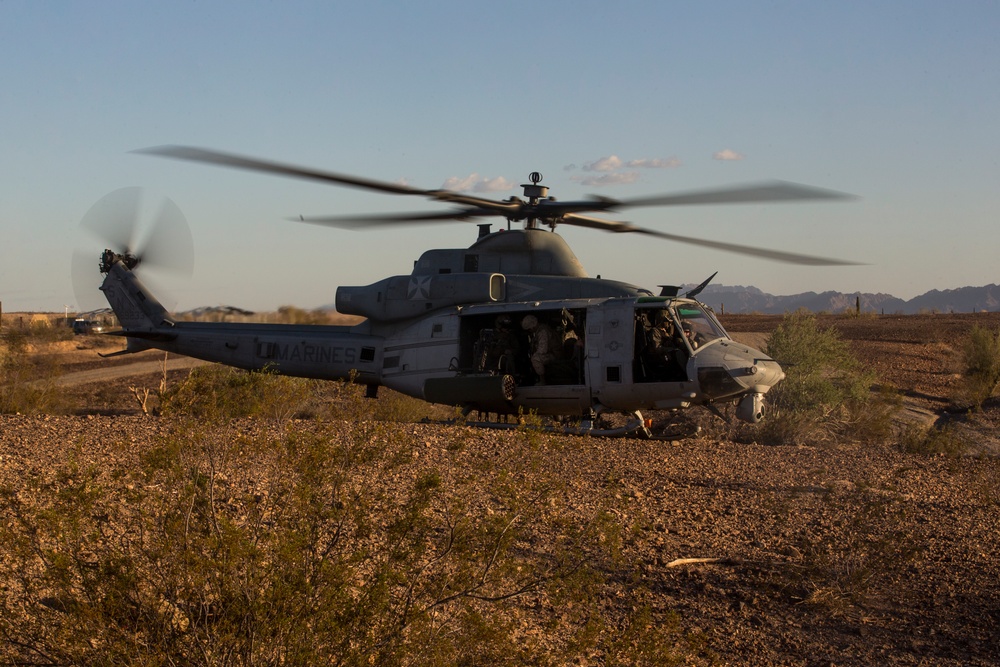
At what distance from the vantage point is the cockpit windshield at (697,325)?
1385 cm

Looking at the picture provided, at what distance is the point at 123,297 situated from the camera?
17.8 m

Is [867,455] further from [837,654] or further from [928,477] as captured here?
[837,654]

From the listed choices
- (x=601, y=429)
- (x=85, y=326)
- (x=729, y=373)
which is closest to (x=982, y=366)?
(x=729, y=373)

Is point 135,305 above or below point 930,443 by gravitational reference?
above

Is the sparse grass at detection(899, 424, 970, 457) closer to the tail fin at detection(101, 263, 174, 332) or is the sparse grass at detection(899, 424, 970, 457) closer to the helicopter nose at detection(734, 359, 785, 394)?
the helicopter nose at detection(734, 359, 785, 394)

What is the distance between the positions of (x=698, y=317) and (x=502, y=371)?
10.2 feet

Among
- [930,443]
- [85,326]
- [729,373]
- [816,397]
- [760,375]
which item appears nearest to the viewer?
[729,373]

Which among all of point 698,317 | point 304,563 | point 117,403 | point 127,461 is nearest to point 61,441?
point 127,461

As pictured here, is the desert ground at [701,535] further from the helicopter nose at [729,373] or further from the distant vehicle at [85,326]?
the distant vehicle at [85,326]

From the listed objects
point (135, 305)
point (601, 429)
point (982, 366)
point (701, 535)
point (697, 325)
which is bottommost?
point (701, 535)

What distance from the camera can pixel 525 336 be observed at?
14.9 metres

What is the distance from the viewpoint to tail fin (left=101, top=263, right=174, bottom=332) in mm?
17672

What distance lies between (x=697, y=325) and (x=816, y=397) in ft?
18.4

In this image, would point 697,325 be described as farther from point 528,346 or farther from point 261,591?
point 261,591
